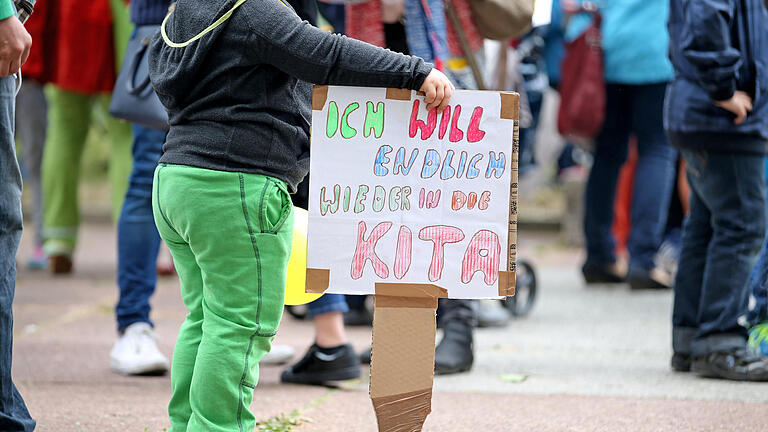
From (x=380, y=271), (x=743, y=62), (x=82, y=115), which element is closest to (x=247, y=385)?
(x=380, y=271)

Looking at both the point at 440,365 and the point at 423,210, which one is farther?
the point at 440,365

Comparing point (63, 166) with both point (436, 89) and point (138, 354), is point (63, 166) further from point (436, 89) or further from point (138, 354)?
point (436, 89)

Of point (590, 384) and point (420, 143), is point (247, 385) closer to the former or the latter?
point (420, 143)

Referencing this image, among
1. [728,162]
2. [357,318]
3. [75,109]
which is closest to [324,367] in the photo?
[357,318]

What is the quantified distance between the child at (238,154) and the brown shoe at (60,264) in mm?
4291

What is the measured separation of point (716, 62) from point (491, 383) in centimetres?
145

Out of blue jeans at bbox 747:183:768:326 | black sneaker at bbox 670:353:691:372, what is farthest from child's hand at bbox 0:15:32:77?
blue jeans at bbox 747:183:768:326

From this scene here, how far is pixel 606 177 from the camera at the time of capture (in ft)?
21.9

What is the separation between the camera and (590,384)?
12.7ft

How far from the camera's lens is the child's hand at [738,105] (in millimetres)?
3736

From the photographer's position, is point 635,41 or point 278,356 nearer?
point 278,356

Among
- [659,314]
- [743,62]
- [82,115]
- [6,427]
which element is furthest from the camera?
[82,115]

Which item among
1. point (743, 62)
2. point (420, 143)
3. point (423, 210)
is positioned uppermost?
point (743, 62)

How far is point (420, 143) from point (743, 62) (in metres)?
1.82
